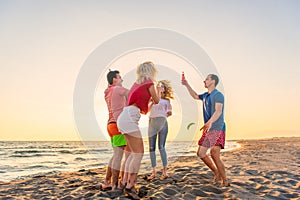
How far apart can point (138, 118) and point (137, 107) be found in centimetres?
18

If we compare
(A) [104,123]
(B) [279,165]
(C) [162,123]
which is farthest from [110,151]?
(B) [279,165]

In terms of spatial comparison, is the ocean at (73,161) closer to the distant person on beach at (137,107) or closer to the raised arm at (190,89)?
the distant person on beach at (137,107)

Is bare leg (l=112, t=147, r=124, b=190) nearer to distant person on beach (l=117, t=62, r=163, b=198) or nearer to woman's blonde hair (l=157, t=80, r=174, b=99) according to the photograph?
distant person on beach (l=117, t=62, r=163, b=198)

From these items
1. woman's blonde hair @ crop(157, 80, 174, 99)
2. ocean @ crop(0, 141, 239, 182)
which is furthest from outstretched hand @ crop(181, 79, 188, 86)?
ocean @ crop(0, 141, 239, 182)

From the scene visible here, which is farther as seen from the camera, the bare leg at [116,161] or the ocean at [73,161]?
the ocean at [73,161]

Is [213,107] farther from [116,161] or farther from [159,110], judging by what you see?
[116,161]

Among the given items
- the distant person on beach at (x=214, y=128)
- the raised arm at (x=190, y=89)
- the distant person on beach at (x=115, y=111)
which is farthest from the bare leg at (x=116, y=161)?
the raised arm at (x=190, y=89)

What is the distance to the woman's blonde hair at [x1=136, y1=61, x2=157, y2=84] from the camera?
4895 mm

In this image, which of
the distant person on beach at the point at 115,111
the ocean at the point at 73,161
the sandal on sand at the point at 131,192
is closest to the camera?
the sandal on sand at the point at 131,192

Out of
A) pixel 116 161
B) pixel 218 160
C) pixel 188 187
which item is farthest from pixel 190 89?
pixel 116 161

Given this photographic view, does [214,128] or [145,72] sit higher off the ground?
[145,72]

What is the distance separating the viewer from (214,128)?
5.85 metres

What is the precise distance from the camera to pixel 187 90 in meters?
6.45

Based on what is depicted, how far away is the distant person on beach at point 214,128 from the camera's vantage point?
575 centimetres
